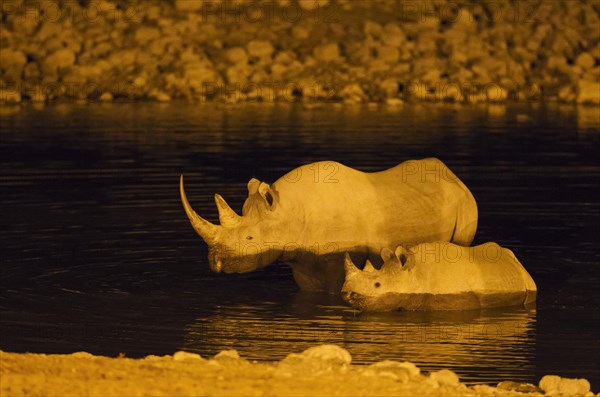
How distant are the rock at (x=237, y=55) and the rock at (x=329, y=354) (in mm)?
28537

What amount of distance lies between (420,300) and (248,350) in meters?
2.22

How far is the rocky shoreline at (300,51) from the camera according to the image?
39.4 metres

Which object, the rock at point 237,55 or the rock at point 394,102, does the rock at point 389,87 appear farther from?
the rock at point 237,55

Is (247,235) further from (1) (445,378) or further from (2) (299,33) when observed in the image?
(2) (299,33)

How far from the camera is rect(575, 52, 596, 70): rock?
134ft

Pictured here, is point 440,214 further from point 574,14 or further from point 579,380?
point 574,14

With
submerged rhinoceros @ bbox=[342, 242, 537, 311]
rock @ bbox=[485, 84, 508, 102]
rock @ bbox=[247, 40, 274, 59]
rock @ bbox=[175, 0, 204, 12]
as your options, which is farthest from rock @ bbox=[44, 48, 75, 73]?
submerged rhinoceros @ bbox=[342, 242, 537, 311]

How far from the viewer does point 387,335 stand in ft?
47.6

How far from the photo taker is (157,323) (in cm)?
1497

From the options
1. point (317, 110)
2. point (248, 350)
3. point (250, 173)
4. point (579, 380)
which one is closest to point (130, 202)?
point (250, 173)

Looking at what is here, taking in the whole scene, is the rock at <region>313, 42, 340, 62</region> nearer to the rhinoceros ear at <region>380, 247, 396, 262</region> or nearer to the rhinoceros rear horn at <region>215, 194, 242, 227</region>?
the rhinoceros rear horn at <region>215, 194, 242, 227</region>

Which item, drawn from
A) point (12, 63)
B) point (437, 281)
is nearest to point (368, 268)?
point (437, 281)

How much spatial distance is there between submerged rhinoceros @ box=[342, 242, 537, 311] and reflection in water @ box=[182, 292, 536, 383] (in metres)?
0.13

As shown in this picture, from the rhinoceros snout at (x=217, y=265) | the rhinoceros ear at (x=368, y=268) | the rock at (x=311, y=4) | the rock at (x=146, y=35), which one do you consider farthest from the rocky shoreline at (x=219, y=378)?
the rock at (x=311, y=4)
